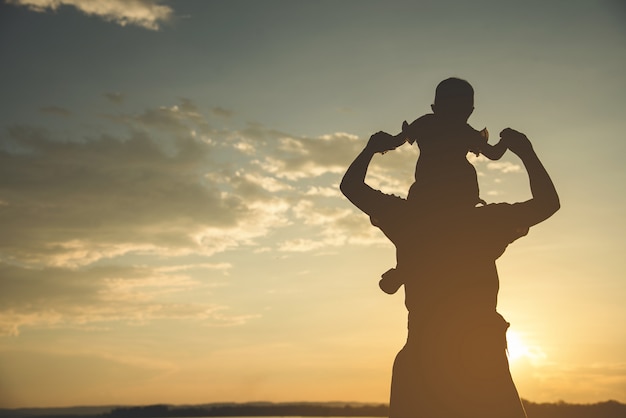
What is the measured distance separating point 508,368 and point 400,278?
0.97m

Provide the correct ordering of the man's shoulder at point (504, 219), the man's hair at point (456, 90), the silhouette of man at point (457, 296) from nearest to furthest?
1. the silhouette of man at point (457, 296)
2. the man's shoulder at point (504, 219)
3. the man's hair at point (456, 90)

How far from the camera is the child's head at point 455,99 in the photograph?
559 centimetres

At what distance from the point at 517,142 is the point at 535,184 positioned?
0.33 m

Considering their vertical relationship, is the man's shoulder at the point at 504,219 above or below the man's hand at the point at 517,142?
below

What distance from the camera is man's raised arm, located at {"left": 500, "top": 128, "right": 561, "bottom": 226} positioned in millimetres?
5301

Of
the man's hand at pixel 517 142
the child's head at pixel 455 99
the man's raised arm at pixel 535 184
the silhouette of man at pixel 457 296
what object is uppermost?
the child's head at pixel 455 99

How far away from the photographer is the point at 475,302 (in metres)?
5.28

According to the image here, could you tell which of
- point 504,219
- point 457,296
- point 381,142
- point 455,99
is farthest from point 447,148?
Result: point 457,296

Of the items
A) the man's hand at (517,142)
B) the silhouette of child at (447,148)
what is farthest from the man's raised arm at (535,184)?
the silhouette of child at (447,148)

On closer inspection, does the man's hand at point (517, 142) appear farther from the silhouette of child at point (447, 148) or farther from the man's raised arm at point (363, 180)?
the man's raised arm at point (363, 180)

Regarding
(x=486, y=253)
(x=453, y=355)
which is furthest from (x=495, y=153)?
(x=453, y=355)

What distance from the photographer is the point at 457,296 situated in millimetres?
5328

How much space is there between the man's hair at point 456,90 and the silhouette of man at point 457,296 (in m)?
0.37

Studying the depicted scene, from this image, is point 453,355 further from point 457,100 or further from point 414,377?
point 457,100
